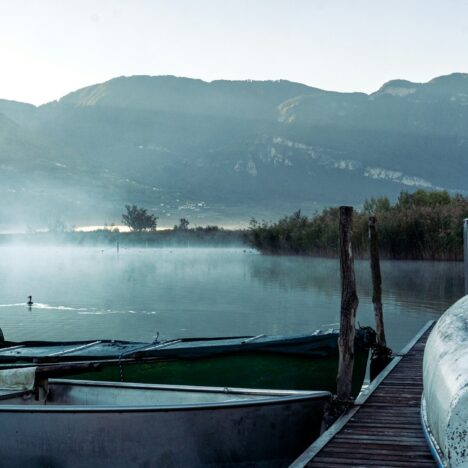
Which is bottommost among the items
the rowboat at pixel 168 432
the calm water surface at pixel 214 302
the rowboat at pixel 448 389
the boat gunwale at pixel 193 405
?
the calm water surface at pixel 214 302

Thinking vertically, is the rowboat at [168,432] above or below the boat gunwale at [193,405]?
below

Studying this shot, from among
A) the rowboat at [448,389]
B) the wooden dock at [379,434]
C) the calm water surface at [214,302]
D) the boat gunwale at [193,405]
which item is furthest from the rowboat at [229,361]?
the calm water surface at [214,302]

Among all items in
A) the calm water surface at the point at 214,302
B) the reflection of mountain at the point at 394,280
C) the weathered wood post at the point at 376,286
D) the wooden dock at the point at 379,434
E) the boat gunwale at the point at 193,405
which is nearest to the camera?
the wooden dock at the point at 379,434

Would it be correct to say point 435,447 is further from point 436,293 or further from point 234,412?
point 436,293

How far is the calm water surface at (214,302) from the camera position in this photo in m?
23.2

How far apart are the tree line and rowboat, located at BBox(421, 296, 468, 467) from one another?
32.8 meters

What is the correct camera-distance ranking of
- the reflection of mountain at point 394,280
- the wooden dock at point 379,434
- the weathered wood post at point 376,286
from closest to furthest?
1. the wooden dock at point 379,434
2. the weathered wood post at point 376,286
3. the reflection of mountain at point 394,280

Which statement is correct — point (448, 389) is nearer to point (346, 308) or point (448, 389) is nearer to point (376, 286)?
point (346, 308)

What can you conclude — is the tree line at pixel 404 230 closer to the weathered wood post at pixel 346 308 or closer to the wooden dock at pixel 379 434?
the weathered wood post at pixel 346 308

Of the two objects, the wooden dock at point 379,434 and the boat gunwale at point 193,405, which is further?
the boat gunwale at point 193,405

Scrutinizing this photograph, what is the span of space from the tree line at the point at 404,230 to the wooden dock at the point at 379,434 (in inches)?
1203

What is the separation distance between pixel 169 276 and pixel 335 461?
40893mm

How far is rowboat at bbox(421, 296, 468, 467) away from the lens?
216 inches

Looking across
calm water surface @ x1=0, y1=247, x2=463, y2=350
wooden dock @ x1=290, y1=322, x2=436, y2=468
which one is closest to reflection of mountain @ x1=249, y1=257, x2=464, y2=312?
calm water surface @ x1=0, y1=247, x2=463, y2=350
